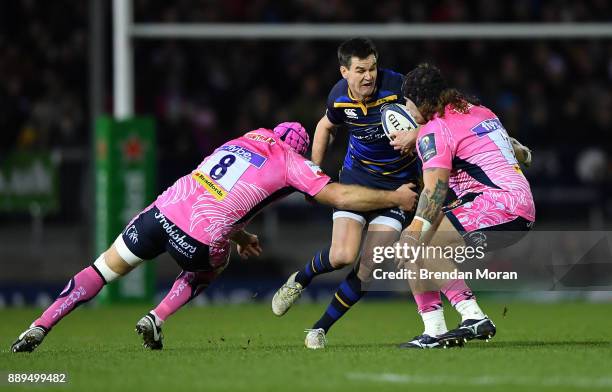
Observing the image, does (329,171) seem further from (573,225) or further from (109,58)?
(109,58)

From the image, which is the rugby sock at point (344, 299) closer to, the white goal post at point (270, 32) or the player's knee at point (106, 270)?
the player's knee at point (106, 270)

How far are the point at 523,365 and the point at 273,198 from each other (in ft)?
7.26

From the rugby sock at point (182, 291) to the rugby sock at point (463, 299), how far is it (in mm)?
1670

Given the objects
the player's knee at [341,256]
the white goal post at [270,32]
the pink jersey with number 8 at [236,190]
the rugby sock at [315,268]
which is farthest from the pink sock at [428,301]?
the white goal post at [270,32]

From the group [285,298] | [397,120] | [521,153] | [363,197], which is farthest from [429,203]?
[285,298]

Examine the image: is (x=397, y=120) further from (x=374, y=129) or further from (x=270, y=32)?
(x=270, y=32)

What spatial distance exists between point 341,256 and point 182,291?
1.16 meters

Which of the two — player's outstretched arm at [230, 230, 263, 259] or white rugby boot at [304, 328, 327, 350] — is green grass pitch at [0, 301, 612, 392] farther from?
player's outstretched arm at [230, 230, 263, 259]

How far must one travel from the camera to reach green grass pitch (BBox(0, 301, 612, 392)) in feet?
21.4

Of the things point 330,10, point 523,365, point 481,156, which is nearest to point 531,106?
point 330,10

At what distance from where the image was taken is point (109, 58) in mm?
19641

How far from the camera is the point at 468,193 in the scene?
8.48 m

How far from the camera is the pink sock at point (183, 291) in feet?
28.3

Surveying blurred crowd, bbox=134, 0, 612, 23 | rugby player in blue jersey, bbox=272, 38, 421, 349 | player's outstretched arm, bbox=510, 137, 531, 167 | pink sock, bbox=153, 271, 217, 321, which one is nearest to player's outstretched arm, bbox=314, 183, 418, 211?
rugby player in blue jersey, bbox=272, 38, 421, 349
